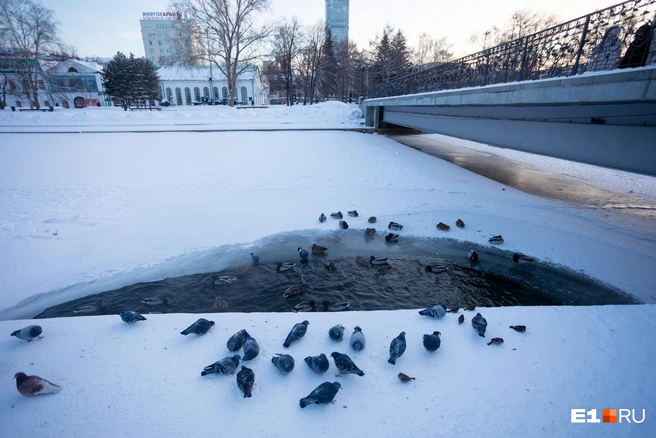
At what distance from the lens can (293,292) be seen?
4.84 metres

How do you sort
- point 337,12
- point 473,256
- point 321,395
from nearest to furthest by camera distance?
1. point 321,395
2. point 473,256
3. point 337,12

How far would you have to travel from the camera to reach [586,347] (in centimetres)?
341

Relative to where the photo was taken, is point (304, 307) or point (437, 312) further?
point (304, 307)

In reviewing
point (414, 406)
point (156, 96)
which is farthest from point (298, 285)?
point (156, 96)

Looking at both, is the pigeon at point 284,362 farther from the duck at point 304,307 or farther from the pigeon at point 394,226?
the pigeon at point 394,226

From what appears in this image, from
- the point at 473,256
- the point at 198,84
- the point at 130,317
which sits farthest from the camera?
the point at 198,84

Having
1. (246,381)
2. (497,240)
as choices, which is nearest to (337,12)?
(497,240)

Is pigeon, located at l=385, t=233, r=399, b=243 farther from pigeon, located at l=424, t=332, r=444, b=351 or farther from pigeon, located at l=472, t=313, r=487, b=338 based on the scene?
pigeon, located at l=424, t=332, r=444, b=351

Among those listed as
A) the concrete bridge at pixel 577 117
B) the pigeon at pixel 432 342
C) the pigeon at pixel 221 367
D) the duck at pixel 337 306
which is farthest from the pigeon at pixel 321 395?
the concrete bridge at pixel 577 117

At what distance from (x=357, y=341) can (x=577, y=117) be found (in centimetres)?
782

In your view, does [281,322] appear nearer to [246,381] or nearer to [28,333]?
[246,381]

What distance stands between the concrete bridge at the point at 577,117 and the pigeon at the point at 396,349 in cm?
603

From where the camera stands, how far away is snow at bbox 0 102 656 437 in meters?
2.66

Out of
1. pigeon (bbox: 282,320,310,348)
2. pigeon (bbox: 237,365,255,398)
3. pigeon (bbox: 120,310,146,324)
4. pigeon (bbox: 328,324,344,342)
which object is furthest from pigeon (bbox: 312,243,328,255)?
pigeon (bbox: 237,365,255,398)
